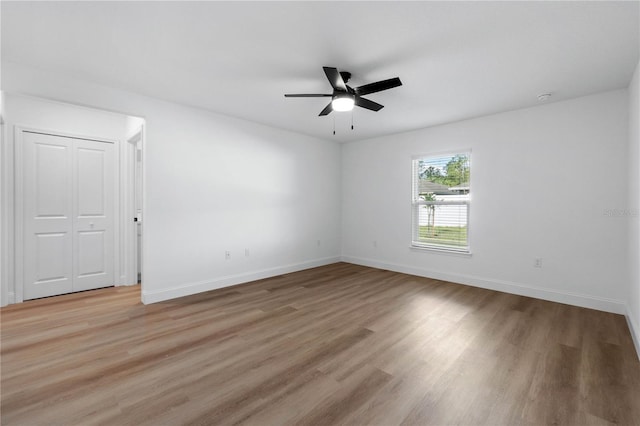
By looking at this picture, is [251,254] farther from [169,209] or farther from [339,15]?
[339,15]

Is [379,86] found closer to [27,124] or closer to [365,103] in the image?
[365,103]

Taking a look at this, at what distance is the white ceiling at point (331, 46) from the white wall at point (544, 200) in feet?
1.51

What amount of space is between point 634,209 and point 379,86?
2.89 metres

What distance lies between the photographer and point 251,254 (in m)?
4.80

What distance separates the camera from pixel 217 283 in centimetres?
433

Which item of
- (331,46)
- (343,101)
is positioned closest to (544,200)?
(343,101)

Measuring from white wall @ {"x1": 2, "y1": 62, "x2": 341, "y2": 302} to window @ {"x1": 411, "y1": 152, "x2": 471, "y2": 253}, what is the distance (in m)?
1.97

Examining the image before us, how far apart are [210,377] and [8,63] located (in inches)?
140

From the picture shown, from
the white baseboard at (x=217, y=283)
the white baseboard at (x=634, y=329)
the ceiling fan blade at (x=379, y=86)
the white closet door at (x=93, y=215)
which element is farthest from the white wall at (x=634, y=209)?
the white closet door at (x=93, y=215)

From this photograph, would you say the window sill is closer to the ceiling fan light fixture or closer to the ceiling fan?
the ceiling fan

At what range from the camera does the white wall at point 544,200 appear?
3.43 m

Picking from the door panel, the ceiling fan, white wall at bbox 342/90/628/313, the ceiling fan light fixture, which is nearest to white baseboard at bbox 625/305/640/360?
white wall at bbox 342/90/628/313

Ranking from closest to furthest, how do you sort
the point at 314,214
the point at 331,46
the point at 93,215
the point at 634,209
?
the point at 331,46, the point at 634,209, the point at 93,215, the point at 314,214

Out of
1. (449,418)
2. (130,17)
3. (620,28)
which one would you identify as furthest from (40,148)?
(620,28)
